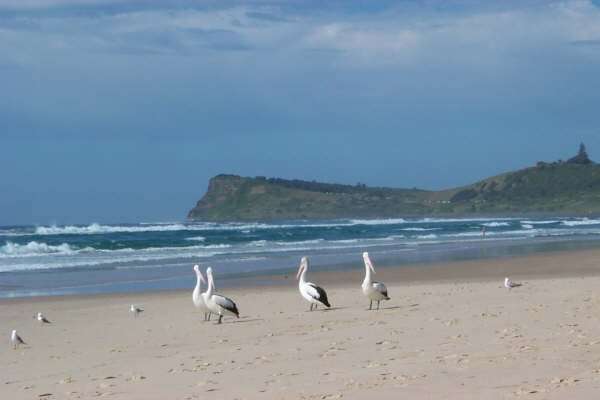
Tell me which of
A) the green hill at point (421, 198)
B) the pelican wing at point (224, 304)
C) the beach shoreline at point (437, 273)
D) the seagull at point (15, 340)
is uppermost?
the green hill at point (421, 198)

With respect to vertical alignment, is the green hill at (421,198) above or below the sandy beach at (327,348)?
above

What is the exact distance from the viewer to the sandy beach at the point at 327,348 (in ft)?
25.6

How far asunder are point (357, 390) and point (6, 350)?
6070mm

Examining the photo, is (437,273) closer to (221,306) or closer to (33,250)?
(221,306)

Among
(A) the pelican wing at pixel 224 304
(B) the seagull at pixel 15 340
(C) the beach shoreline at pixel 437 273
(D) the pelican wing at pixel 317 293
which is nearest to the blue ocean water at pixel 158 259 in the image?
(C) the beach shoreline at pixel 437 273

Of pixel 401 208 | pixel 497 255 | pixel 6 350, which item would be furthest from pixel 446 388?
pixel 401 208

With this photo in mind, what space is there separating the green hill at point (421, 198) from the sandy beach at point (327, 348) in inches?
3639

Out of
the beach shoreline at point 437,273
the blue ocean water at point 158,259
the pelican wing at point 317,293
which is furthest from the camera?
the blue ocean water at point 158,259

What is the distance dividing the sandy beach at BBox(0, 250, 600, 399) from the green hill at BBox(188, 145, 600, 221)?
303 ft

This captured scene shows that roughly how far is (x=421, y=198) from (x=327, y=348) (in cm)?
12164

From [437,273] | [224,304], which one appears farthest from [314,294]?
[437,273]

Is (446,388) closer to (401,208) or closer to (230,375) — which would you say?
(230,375)

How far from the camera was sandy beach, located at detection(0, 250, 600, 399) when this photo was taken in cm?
780

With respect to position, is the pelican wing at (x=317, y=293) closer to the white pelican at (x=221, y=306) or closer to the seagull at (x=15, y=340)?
the white pelican at (x=221, y=306)
